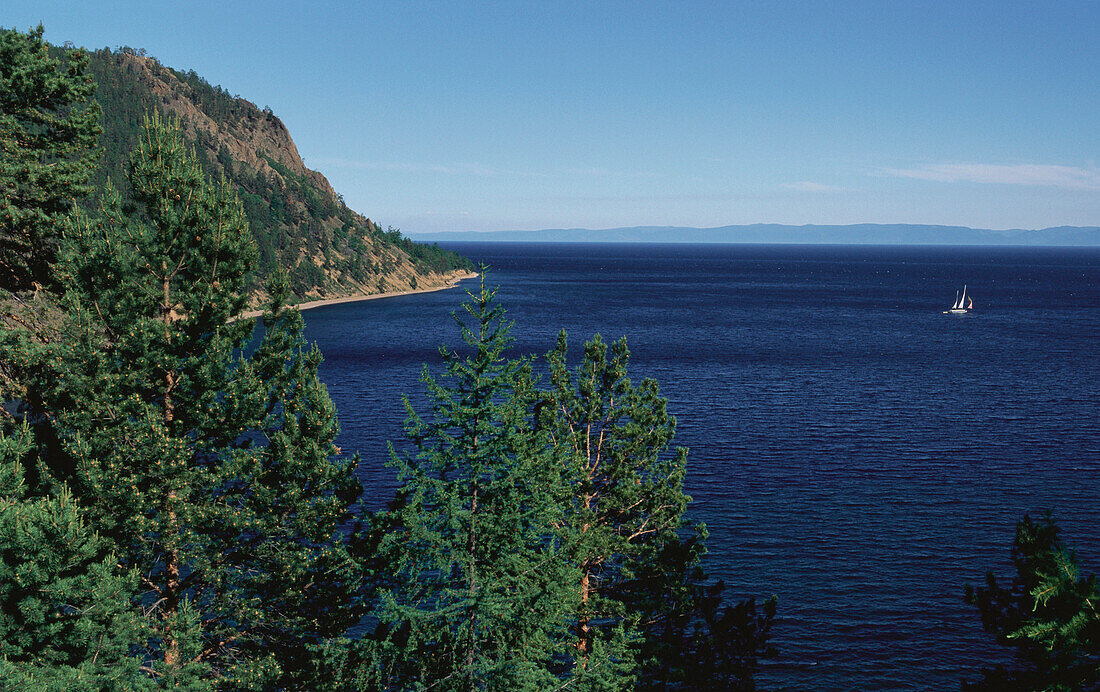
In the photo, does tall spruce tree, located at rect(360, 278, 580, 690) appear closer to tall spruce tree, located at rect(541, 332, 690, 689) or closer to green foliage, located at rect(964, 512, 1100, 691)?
tall spruce tree, located at rect(541, 332, 690, 689)

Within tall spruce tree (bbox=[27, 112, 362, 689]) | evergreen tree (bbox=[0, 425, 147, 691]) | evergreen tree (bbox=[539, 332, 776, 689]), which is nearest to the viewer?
evergreen tree (bbox=[0, 425, 147, 691])

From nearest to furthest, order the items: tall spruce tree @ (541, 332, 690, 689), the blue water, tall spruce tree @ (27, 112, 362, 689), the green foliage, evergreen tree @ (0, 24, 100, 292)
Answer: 1. the green foliage
2. tall spruce tree @ (27, 112, 362, 689)
3. evergreen tree @ (0, 24, 100, 292)
4. tall spruce tree @ (541, 332, 690, 689)
5. the blue water

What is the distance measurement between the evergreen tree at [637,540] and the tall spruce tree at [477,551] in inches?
202

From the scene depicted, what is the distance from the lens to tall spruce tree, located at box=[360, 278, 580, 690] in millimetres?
17359

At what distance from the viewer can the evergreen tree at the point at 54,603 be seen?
1548cm

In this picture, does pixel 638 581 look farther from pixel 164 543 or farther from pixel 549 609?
pixel 164 543

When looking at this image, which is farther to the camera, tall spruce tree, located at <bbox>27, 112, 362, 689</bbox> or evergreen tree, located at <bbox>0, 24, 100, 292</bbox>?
evergreen tree, located at <bbox>0, 24, 100, 292</bbox>

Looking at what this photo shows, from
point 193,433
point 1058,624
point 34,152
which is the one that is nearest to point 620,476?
point 193,433

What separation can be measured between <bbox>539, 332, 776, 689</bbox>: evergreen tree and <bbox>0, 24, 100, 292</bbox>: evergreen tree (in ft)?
57.1

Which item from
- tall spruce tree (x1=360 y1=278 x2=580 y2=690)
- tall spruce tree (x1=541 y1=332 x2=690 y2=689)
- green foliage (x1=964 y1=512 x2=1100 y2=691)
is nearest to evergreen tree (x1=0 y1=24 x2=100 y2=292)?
tall spruce tree (x1=360 y1=278 x2=580 y2=690)

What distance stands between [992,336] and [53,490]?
155 meters

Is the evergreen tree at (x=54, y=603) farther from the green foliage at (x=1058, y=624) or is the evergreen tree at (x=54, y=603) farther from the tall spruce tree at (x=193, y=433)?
the green foliage at (x=1058, y=624)

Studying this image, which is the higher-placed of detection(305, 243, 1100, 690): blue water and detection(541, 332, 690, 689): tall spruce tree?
detection(541, 332, 690, 689): tall spruce tree

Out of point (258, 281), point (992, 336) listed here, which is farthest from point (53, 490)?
point (258, 281)
